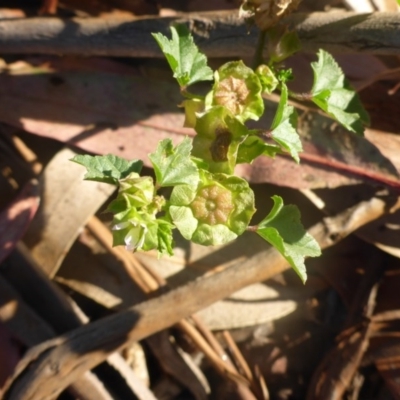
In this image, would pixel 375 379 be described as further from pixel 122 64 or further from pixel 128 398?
pixel 122 64

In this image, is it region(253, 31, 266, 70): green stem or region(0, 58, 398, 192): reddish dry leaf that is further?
region(0, 58, 398, 192): reddish dry leaf

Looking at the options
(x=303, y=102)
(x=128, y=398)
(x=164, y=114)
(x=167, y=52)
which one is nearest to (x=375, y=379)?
(x=128, y=398)

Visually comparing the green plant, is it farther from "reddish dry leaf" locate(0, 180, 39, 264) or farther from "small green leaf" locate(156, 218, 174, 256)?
"reddish dry leaf" locate(0, 180, 39, 264)

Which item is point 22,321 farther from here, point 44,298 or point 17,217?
point 17,217

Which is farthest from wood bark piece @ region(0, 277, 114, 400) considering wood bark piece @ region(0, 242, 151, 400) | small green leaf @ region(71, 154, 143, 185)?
small green leaf @ region(71, 154, 143, 185)

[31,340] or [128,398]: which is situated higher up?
[31,340]

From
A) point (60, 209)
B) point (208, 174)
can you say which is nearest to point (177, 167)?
point (208, 174)

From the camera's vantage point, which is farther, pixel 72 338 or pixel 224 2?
pixel 224 2

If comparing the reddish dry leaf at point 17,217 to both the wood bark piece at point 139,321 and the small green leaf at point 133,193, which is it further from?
the small green leaf at point 133,193
